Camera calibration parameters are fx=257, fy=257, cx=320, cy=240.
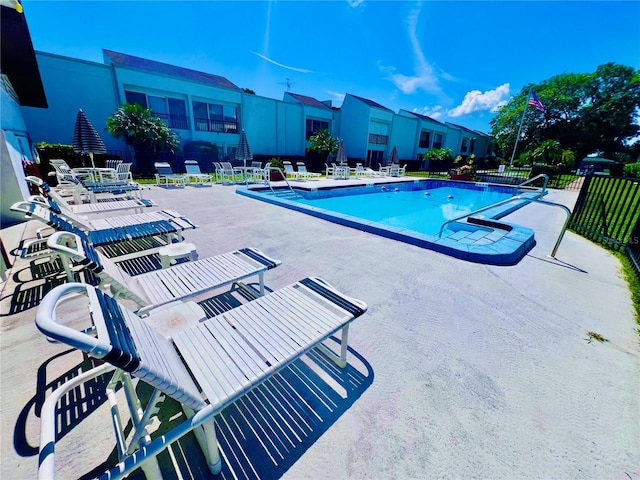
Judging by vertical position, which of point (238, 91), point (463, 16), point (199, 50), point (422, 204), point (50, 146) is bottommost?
point (422, 204)

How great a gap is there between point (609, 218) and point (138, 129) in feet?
65.8

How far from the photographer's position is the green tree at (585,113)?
103 ft

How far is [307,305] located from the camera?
7.04 ft

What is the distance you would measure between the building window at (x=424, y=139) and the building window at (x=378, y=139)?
6.82 metres

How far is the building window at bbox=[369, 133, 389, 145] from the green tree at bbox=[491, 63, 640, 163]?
60.1 ft

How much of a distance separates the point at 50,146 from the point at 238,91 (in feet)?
40.5

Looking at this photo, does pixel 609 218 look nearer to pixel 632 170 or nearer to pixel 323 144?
pixel 323 144

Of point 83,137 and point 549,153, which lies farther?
point 549,153

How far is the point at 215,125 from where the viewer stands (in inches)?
792

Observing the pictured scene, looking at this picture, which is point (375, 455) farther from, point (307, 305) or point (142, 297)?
point (142, 297)

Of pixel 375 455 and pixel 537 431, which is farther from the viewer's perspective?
pixel 537 431

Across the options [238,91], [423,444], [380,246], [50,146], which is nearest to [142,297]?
A: [423,444]

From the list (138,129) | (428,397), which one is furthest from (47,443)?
(138,129)

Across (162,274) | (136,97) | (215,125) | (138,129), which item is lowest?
(162,274)
